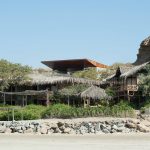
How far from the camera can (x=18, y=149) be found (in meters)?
27.4

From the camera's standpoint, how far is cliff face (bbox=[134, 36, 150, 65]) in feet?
239

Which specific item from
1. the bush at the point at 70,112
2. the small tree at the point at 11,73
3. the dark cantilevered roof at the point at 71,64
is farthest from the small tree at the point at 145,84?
the dark cantilevered roof at the point at 71,64

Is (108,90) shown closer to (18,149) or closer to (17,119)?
(17,119)

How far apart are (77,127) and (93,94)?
15.9m

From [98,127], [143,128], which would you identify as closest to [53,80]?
[98,127]

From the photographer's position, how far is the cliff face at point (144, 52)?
72.8 m

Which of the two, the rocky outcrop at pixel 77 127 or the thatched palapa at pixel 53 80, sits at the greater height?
the thatched palapa at pixel 53 80

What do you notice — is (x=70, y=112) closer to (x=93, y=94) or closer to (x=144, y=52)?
(x=93, y=94)

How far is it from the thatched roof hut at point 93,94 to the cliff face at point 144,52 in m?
14.8

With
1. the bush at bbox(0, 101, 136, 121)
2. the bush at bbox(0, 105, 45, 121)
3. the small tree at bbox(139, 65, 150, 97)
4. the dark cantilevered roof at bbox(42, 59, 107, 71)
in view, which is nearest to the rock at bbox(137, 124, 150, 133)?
the bush at bbox(0, 101, 136, 121)

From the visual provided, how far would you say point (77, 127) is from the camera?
142ft

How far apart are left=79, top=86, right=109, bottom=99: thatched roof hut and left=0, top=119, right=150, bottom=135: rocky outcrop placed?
1388 centimetres

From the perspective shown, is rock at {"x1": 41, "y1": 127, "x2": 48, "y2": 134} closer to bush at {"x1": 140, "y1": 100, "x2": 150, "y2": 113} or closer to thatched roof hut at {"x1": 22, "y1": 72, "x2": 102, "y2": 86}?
bush at {"x1": 140, "y1": 100, "x2": 150, "y2": 113}

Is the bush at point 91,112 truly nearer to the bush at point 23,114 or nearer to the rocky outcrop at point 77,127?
the bush at point 23,114
